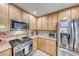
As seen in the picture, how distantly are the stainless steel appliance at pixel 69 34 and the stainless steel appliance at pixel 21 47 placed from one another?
19.6 inches

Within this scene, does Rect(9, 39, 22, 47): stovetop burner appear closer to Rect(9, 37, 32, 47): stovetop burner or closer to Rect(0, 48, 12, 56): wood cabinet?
Result: Rect(9, 37, 32, 47): stovetop burner

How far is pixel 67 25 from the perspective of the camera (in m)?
1.37

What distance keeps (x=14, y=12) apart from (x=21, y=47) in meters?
0.54

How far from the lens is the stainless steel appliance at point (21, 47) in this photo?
1290 millimetres

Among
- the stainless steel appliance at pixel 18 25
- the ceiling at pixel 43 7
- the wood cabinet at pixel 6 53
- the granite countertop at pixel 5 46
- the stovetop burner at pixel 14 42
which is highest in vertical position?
the ceiling at pixel 43 7

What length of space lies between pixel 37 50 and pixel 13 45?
1.24 feet

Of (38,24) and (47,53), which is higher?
(38,24)

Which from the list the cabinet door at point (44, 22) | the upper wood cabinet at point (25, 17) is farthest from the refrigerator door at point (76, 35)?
the upper wood cabinet at point (25, 17)

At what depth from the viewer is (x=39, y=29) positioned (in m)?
1.41

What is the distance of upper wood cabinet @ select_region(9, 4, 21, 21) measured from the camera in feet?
4.16

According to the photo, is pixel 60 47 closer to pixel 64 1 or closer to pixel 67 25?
pixel 67 25

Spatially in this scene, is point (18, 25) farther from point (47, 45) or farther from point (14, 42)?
point (47, 45)

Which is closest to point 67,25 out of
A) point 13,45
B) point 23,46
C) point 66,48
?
point 66,48

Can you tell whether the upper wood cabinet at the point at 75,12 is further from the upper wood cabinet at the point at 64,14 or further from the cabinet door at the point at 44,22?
the cabinet door at the point at 44,22
